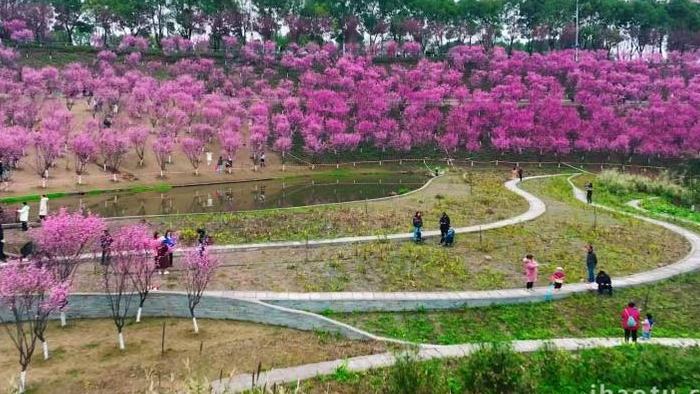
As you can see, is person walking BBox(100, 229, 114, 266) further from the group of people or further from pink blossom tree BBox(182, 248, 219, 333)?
the group of people

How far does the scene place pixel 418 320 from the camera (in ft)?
61.3

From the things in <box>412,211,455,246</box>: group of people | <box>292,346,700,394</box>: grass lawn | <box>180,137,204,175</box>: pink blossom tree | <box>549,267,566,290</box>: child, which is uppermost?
<box>180,137,204,175</box>: pink blossom tree

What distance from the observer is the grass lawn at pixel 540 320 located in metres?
17.8

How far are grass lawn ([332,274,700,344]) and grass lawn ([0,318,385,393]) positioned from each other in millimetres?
1743

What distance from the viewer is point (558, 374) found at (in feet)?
37.8

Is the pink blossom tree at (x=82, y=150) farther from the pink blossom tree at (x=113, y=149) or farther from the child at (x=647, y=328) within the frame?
the child at (x=647, y=328)

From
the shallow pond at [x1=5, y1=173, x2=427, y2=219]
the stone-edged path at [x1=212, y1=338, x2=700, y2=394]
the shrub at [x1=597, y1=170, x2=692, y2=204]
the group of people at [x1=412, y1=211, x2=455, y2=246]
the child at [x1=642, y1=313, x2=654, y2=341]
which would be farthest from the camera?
the shrub at [x1=597, y1=170, x2=692, y2=204]

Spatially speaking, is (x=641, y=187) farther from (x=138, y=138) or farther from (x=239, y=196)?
(x=138, y=138)

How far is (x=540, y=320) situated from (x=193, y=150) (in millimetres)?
40423

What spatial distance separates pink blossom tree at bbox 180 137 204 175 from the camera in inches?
2009

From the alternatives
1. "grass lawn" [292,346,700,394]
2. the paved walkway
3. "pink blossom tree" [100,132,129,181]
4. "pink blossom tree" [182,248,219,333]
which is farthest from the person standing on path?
"pink blossom tree" [100,132,129,181]

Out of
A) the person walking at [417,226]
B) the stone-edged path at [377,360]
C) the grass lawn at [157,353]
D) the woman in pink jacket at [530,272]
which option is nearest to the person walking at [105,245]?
the grass lawn at [157,353]

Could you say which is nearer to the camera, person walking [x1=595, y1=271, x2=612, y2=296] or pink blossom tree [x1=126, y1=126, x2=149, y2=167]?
person walking [x1=595, y1=271, x2=612, y2=296]

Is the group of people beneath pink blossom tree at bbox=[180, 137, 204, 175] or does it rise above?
beneath
